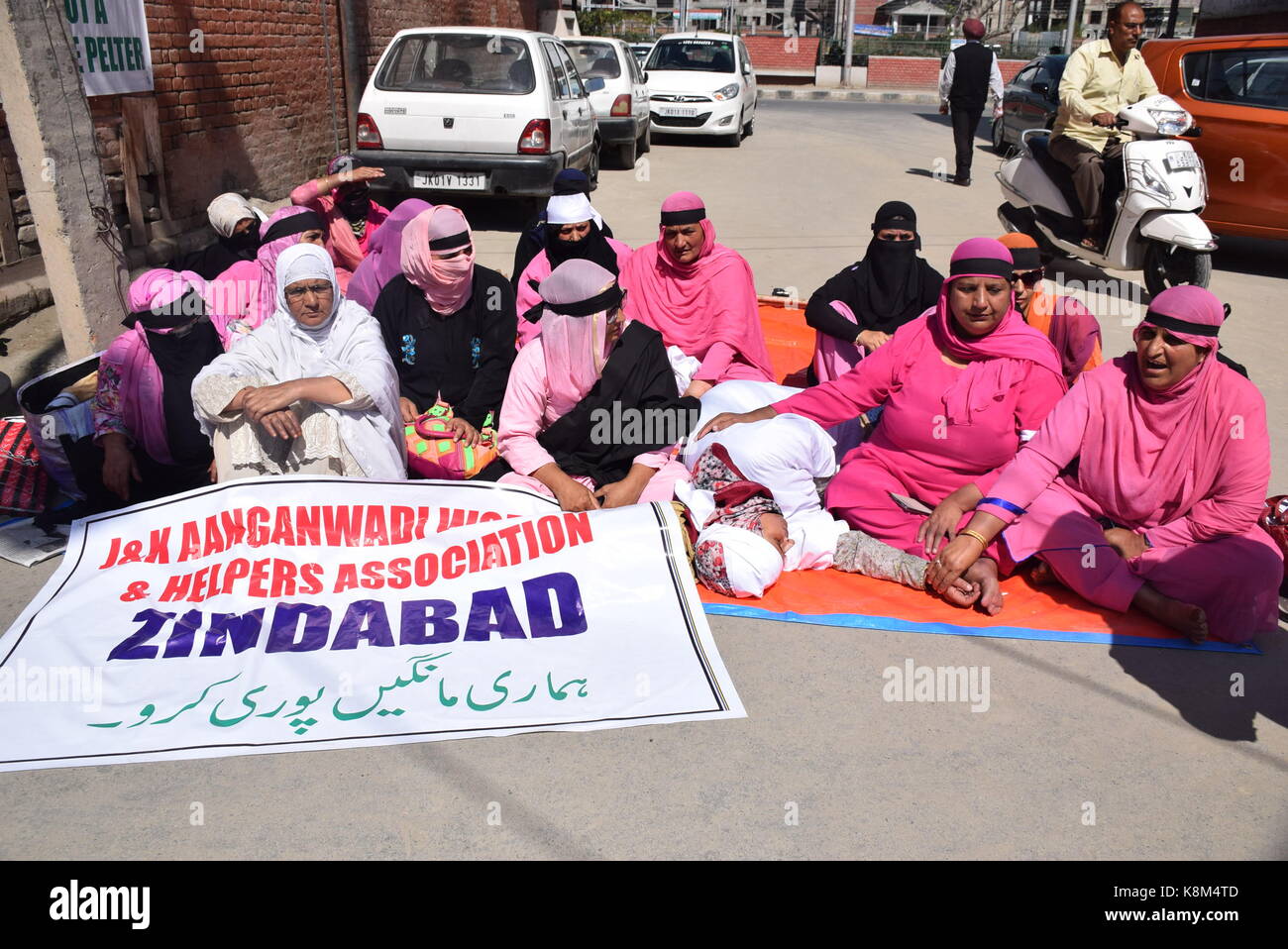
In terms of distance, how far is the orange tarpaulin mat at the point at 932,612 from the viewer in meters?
3.37

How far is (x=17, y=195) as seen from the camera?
616 centimetres

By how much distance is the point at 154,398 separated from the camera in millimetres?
4102

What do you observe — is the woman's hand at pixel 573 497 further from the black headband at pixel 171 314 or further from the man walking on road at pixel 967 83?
the man walking on road at pixel 967 83

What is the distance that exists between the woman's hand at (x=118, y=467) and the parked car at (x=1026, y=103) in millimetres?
12368

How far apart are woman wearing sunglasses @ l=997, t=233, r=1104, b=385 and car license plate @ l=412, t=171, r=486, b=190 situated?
5.85 meters

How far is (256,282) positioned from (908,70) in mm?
31667

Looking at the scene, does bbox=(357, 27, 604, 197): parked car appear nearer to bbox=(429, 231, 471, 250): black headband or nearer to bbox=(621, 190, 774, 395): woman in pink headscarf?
bbox=(621, 190, 774, 395): woman in pink headscarf

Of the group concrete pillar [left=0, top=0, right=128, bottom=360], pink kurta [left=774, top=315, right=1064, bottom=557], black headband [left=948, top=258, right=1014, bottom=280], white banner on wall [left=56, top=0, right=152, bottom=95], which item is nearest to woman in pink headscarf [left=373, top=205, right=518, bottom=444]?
pink kurta [left=774, top=315, right=1064, bottom=557]

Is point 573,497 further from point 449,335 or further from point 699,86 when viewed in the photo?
point 699,86

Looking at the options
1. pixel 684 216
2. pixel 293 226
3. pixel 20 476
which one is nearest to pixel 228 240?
pixel 293 226

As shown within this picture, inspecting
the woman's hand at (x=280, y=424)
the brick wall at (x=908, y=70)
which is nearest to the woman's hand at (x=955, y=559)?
the woman's hand at (x=280, y=424)

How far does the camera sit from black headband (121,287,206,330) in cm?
407
